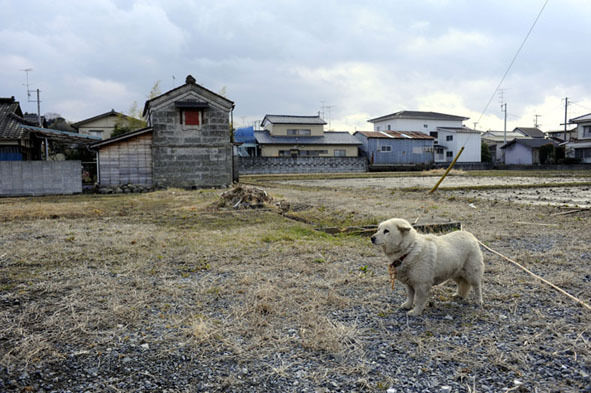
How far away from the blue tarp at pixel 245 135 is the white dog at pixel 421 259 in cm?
4196

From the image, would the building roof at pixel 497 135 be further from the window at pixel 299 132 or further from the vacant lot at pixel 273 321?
the vacant lot at pixel 273 321

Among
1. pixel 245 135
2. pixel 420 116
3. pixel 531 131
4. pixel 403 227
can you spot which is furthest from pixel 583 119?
pixel 403 227

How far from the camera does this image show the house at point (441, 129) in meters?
49.4

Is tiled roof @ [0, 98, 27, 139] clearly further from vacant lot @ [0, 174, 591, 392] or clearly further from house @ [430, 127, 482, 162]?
house @ [430, 127, 482, 162]

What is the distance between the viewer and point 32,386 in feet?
8.00

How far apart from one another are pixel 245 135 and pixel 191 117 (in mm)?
25159

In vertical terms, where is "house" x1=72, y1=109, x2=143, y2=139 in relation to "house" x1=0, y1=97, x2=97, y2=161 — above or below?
above

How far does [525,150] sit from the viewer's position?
48844 mm

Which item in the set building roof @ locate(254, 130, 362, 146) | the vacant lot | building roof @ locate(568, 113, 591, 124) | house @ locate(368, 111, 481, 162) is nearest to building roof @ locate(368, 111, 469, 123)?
house @ locate(368, 111, 481, 162)

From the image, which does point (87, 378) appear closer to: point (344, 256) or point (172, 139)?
point (344, 256)

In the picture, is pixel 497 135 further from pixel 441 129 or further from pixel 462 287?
pixel 462 287

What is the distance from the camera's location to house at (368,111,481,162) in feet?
162

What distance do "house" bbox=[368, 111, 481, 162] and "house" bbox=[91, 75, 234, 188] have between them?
114ft

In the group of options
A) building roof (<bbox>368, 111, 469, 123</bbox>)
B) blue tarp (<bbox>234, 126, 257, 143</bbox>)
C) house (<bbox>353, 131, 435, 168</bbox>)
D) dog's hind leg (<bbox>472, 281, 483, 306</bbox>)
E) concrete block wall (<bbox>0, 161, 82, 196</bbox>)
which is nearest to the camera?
dog's hind leg (<bbox>472, 281, 483, 306</bbox>)
